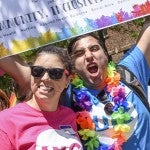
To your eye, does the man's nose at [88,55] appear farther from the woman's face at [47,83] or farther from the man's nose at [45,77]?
the man's nose at [45,77]

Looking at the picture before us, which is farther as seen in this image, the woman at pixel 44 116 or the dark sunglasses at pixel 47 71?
the dark sunglasses at pixel 47 71

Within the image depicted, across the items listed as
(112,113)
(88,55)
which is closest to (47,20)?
(88,55)

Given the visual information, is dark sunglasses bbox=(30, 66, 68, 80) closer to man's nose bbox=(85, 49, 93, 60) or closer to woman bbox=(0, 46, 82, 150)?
woman bbox=(0, 46, 82, 150)

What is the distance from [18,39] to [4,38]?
0.09m

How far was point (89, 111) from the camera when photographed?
3.34 metres

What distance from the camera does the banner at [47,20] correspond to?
124 inches

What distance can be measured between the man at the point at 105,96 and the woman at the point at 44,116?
0.88 ft

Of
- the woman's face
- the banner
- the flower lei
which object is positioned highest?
the banner

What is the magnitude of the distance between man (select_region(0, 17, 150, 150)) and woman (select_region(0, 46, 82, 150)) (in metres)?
0.27

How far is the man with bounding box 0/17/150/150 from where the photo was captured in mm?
3258

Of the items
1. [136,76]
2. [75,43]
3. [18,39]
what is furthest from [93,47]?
[18,39]

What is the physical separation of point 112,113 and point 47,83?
0.64m

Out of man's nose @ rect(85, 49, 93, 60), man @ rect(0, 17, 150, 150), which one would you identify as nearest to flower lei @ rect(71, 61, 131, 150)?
man @ rect(0, 17, 150, 150)

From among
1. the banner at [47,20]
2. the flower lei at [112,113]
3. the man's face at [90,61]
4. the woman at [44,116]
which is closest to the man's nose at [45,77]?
the woman at [44,116]
